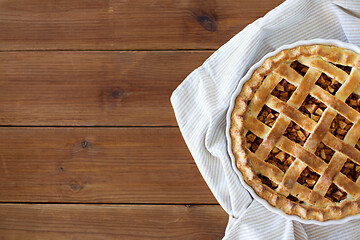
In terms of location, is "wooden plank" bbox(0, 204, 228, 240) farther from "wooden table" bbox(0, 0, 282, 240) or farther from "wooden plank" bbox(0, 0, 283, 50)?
"wooden plank" bbox(0, 0, 283, 50)

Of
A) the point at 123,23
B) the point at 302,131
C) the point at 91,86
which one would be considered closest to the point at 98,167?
the point at 91,86

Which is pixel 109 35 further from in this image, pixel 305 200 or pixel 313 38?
pixel 305 200

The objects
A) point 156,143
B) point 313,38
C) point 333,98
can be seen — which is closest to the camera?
point 333,98

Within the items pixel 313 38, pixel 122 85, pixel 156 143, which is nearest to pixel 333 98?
pixel 313 38

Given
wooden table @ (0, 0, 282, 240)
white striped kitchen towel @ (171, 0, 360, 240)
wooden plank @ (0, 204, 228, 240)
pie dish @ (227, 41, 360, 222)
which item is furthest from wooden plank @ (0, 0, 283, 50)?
wooden plank @ (0, 204, 228, 240)

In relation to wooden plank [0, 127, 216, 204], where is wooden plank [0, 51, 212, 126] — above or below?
above
